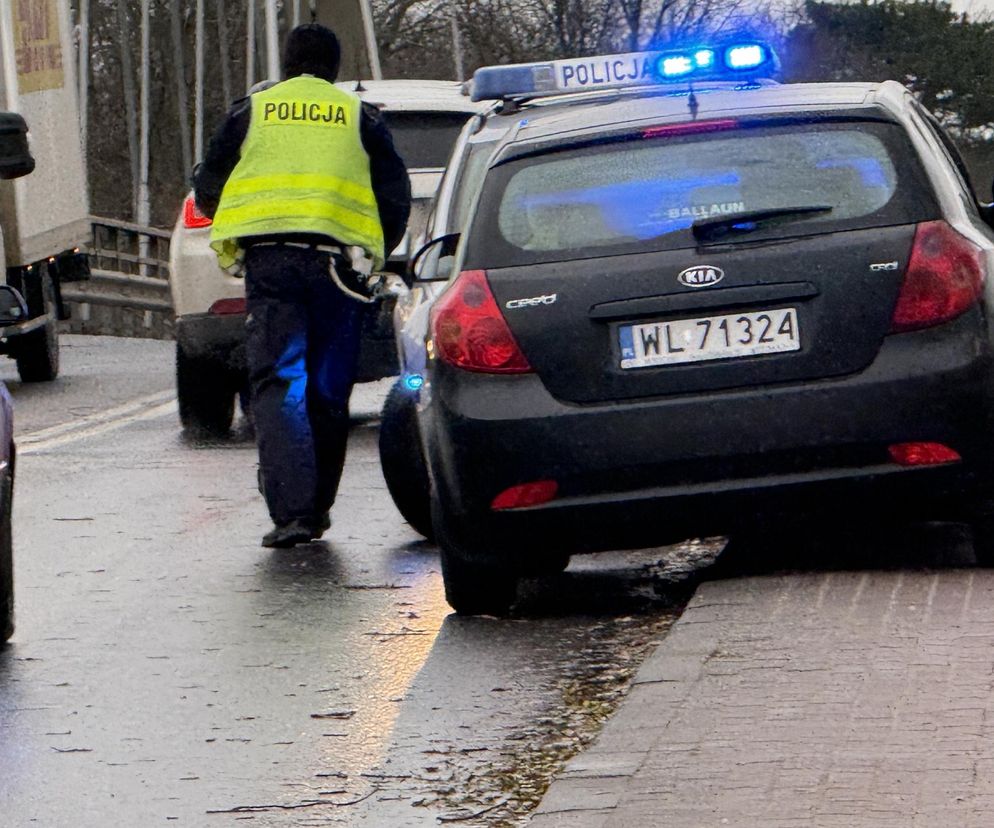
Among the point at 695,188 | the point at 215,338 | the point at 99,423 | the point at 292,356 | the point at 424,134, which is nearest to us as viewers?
the point at 695,188

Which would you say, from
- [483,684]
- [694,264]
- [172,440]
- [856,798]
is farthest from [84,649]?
[172,440]

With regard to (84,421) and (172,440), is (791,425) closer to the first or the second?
(172,440)

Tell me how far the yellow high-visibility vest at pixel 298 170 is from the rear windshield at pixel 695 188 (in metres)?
1.74

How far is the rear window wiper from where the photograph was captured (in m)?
7.15

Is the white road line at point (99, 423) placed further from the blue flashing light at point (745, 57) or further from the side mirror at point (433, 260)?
the blue flashing light at point (745, 57)

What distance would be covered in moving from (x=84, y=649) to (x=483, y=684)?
129 cm

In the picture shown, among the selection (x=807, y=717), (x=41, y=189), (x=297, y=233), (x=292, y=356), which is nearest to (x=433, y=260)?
(x=297, y=233)

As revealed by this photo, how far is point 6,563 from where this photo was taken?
7.18m

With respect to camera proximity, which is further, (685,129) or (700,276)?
(685,129)

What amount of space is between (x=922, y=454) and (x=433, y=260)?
202 centimetres

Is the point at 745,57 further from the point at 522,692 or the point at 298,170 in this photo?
the point at 522,692

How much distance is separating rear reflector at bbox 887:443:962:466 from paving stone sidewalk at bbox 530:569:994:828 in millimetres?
319

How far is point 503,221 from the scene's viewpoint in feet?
23.9

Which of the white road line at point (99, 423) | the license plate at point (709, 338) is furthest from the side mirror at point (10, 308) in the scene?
the white road line at point (99, 423)
